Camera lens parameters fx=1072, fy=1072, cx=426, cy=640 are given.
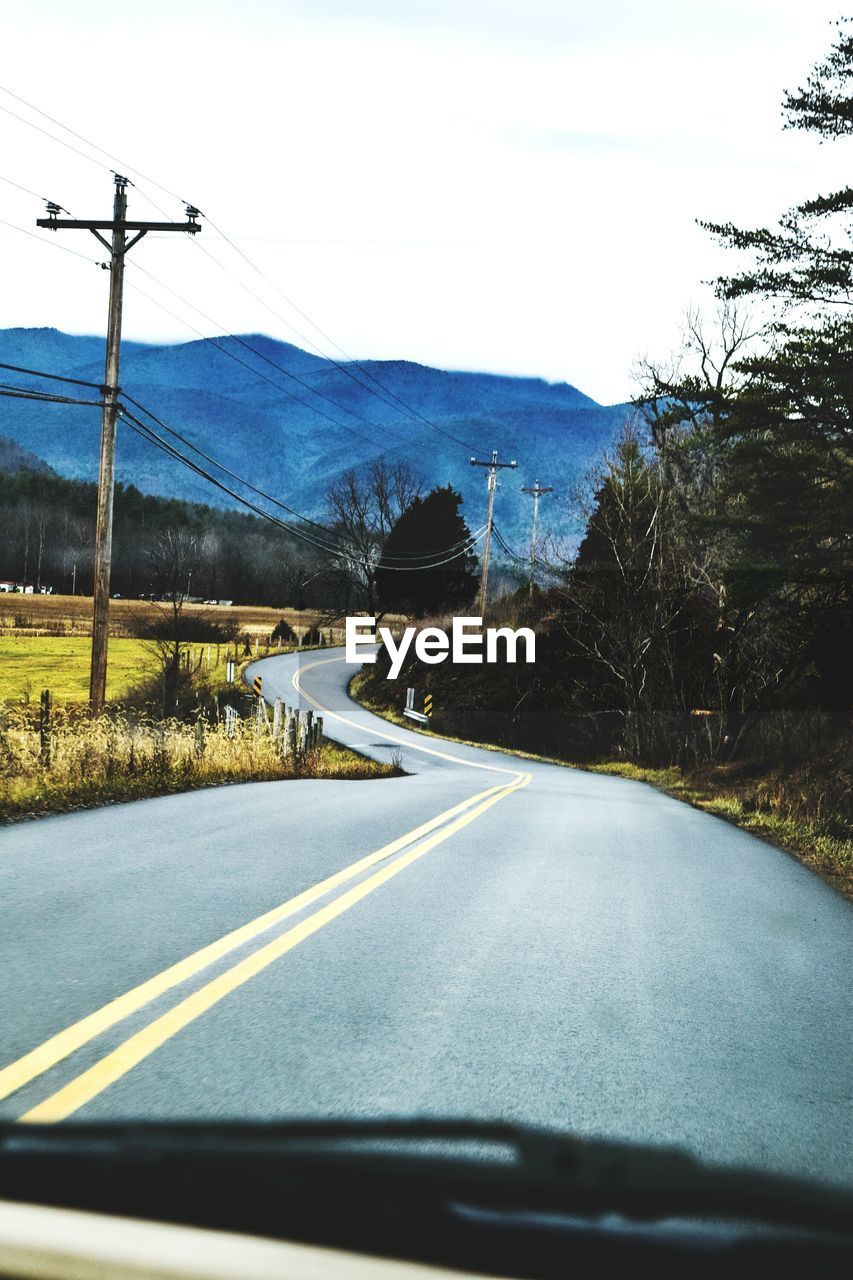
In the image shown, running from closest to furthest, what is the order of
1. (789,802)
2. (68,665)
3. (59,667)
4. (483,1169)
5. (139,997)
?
(483,1169) < (139,997) < (789,802) < (59,667) < (68,665)

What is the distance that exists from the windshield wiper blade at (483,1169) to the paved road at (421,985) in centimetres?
113

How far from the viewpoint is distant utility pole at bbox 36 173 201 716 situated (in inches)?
821

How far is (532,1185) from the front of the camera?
199 centimetres

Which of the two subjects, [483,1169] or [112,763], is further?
[112,763]

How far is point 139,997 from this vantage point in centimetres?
459

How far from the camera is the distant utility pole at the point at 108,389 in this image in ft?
68.4

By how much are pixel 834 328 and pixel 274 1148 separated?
17903 mm

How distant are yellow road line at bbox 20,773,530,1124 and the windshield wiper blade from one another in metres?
0.98

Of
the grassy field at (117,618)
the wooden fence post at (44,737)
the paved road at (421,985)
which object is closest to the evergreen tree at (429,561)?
the grassy field at (117,618)

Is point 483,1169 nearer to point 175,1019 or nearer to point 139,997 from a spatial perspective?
point 175,1019

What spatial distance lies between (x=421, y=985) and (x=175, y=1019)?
1.21 m

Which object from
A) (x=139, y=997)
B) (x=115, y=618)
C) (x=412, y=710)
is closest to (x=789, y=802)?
(x=139, y=997)

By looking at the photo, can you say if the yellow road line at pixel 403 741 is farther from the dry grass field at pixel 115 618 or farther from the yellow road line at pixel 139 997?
the yellow road line at pixel 139 997

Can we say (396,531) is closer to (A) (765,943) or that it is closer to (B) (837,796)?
(B) (837,796)
